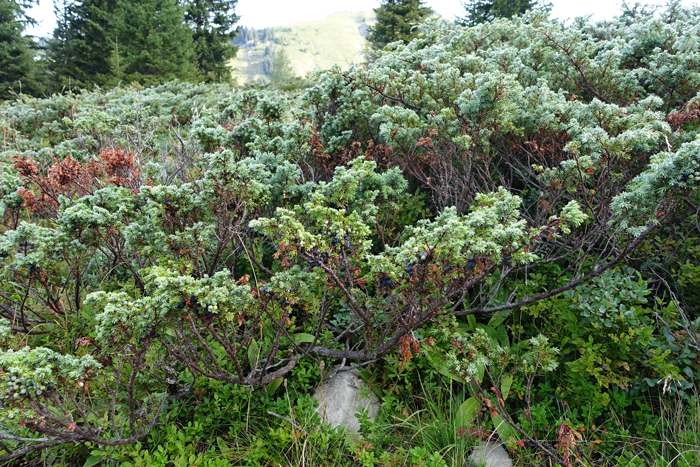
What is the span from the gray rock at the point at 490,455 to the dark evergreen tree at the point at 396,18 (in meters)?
20.6

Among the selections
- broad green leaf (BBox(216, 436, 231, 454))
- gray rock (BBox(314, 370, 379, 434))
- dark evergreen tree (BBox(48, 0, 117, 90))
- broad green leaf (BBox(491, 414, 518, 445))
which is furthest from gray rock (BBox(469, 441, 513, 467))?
dark evergreen tree (BBox(48, 0, 117, 90))

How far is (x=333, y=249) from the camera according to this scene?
7.64 feet

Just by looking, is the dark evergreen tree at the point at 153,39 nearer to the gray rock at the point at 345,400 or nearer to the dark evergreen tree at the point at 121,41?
the dark evergreen tree at the point at 121,41

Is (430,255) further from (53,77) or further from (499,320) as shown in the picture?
(53,77)

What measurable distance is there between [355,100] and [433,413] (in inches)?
137

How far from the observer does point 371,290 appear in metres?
3.61

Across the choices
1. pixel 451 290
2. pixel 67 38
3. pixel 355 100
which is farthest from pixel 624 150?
pixel 67 38

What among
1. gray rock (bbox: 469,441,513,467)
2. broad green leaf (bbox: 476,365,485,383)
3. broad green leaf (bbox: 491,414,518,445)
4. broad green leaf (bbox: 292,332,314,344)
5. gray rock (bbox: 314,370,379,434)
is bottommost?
gray rock (bbox: 469,441,513,467)

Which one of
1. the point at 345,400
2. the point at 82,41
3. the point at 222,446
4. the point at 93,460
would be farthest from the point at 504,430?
the point at 82,41

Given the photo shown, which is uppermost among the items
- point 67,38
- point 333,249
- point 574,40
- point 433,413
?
point 67,38

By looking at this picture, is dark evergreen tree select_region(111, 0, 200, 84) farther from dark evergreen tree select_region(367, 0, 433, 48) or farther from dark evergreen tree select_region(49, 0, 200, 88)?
dark evergreen tree select_region(367, 0, 433, 48)

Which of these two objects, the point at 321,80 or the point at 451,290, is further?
the point at 321,80

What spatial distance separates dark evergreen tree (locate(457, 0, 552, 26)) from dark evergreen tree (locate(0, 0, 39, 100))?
2352cm

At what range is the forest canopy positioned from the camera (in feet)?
6.99
